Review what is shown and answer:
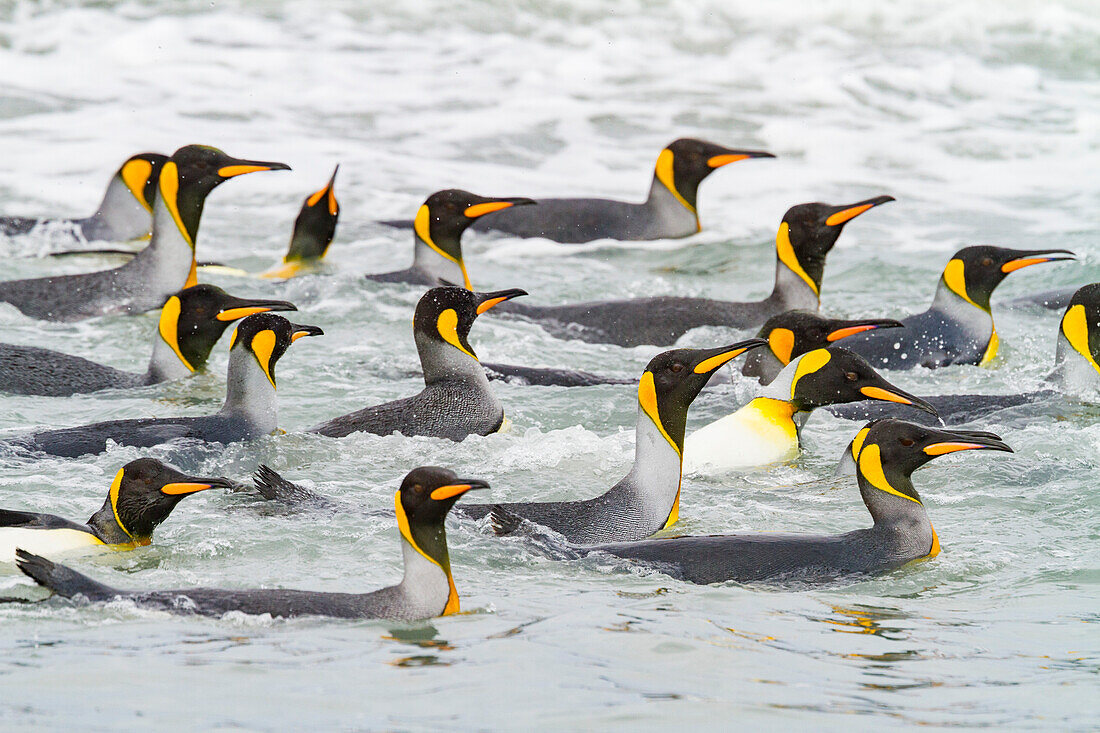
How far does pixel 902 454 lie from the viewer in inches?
190

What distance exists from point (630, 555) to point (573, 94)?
39.4 ft

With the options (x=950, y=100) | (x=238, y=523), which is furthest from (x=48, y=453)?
(x=950, y=100)

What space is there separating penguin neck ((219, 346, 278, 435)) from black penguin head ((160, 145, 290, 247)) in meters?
2.63

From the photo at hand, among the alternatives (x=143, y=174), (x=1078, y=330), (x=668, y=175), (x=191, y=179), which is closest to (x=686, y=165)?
(x=668, y=175)

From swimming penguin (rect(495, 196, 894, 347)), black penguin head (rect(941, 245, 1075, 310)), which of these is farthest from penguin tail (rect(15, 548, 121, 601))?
black penguin head (rect(941, 245, 1075, 310))

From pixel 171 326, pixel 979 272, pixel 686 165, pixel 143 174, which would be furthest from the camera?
pixel 686 165

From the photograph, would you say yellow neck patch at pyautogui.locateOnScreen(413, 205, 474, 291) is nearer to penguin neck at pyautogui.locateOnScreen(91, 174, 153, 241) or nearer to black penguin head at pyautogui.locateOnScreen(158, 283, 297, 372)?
black penguin head at pyautogui.locateOnScreen(158, 283, 297, 372)

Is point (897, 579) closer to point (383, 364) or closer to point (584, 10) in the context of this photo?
point (383, 364)

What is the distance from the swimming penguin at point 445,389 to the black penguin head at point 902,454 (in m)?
1.94

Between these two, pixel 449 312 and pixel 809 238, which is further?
pixel 809 238

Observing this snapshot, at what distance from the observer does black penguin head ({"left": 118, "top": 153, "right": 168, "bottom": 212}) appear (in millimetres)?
10188

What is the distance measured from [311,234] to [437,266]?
4.39ft

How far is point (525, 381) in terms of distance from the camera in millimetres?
7305

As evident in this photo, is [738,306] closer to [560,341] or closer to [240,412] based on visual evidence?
[560,341]
